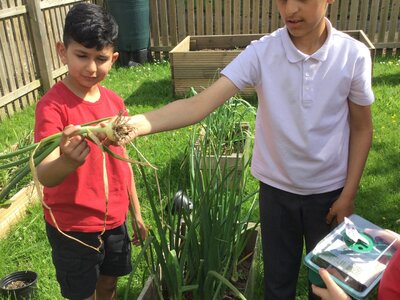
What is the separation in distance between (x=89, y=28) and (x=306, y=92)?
0.82 meters

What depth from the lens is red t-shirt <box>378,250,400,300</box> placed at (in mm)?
1102

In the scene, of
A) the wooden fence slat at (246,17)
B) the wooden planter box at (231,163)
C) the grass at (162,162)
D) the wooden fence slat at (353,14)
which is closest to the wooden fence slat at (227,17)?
the wooden fence slat at (246,17)

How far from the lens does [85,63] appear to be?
5.34 feet

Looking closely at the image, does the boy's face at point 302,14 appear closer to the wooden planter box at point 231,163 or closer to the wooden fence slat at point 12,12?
the wooden planter box at point 231,163

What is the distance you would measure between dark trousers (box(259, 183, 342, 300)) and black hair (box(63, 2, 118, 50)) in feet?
2.85

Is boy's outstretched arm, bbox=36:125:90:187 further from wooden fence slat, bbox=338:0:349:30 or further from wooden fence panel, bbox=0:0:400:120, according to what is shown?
wooden fence slat, bbox=338:0:349:30

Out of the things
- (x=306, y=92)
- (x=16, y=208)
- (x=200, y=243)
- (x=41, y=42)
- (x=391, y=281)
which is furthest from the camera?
(x=41, y=42)

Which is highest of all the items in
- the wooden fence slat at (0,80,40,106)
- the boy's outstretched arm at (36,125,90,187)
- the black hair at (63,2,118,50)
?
the black hair at (63,2,118,50)

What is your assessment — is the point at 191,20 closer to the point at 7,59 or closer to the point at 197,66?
the point at 197,66

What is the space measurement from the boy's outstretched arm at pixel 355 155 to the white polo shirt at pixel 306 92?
0.12 feet

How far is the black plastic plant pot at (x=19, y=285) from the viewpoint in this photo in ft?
7.40

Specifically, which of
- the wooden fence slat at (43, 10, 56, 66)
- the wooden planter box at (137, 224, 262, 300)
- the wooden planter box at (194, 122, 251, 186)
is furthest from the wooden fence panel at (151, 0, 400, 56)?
the wooden planter box at (137, 224, 262, 300)

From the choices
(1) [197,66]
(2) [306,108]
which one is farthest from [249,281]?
(1) [197,66]

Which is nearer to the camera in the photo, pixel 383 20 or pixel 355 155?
pixel 355 155
